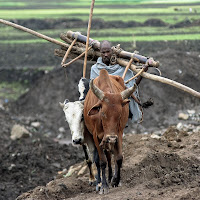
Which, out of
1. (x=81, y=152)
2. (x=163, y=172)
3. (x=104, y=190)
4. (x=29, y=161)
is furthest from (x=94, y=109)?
(x=81, y=152)

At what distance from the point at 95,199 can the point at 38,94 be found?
36.5 feet

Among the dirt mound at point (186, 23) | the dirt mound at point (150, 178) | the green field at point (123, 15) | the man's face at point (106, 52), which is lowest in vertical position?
the green field at point (123, 15)

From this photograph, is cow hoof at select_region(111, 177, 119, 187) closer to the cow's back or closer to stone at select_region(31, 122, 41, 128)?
the cow's back

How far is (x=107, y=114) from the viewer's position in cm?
720

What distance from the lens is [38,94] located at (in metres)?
18.3

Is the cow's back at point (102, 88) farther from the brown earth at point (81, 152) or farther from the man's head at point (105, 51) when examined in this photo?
the brown earth at point (81, 152)

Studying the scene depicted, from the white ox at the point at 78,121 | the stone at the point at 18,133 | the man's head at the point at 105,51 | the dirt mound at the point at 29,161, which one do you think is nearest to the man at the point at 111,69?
the man's head at the point at 105,51

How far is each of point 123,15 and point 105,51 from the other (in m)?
26.8

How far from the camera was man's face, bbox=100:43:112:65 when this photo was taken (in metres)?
8.60

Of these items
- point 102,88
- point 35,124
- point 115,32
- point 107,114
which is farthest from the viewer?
point 115,32

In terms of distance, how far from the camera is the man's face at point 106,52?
28.2ft

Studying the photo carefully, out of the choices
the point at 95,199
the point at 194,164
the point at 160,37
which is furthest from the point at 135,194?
the point at 160,37

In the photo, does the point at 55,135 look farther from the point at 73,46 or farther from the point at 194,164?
the point at 194,164

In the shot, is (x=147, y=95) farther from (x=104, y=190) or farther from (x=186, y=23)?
(x=104, y=190)
